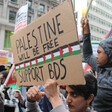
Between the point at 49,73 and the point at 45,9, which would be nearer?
the point at 49,73

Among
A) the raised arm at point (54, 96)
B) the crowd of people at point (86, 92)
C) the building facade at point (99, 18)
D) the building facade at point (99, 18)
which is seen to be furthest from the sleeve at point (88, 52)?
the building facade at point (99, 18)

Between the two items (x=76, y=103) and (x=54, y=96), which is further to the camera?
(x=76, y=103)

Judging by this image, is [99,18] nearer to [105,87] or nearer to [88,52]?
[88,52]

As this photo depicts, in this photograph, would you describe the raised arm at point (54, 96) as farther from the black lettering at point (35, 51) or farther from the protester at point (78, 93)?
the black lettering at point (35, 51)

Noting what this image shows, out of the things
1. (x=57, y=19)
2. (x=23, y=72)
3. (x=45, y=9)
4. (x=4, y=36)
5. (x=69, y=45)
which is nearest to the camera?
(x=69, y=45)

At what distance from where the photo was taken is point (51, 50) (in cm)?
147

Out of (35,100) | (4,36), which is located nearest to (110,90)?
(35,100)

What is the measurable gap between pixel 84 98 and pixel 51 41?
572 millimetres

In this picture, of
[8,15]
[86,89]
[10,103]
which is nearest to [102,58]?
[86,89]

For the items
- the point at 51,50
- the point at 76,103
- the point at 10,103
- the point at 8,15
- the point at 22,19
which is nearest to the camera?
the point at 76,103

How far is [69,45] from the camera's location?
1.29m

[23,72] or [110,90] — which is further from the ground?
[23,72]

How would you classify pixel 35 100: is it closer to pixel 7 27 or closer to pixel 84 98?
Answer: pixel 84 98

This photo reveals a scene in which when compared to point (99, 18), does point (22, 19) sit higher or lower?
lower
